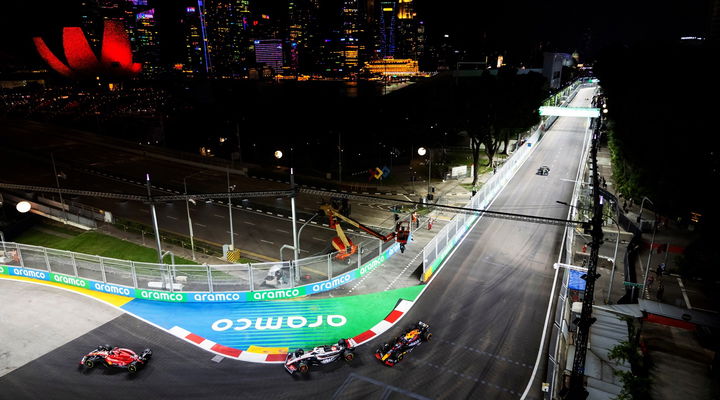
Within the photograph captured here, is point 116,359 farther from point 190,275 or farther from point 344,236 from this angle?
point 344,236

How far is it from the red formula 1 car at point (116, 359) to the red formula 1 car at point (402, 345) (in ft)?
35.6

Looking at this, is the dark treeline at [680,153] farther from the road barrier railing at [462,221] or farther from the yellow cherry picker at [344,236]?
the yellow cherry picker at [344,236]

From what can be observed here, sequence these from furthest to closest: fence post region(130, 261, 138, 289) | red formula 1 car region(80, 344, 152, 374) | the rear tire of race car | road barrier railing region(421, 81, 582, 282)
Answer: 1. road barrier railing region(421, 81, 582, 282)
2. fence post region(130, 261, 138, 289)
3. the rear tire of race car
4. red formula 1 car region(80, 344, 152, 374)

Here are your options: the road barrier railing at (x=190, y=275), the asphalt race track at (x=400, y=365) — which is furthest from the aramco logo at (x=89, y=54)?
the asphalt race track at (x=400, y=365)

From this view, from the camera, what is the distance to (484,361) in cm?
2017

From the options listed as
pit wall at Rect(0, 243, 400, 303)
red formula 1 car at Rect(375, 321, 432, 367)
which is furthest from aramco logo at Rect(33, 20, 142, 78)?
red formula 1 car at Rect(375, 321, 432, 367)

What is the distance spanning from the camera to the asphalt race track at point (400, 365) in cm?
1805

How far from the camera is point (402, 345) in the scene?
20.4 meters

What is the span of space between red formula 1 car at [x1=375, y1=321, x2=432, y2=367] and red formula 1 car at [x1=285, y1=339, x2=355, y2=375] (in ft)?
4.90

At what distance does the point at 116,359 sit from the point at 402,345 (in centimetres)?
1297

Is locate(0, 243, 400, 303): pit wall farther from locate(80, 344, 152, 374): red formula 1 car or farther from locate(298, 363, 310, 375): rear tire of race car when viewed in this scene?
locate(298, 363, 310, 375): rear tire of race car

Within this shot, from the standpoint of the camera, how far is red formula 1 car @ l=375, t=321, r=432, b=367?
19.9m

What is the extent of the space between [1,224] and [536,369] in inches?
1738

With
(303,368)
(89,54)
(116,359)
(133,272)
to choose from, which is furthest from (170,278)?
(89,54)
